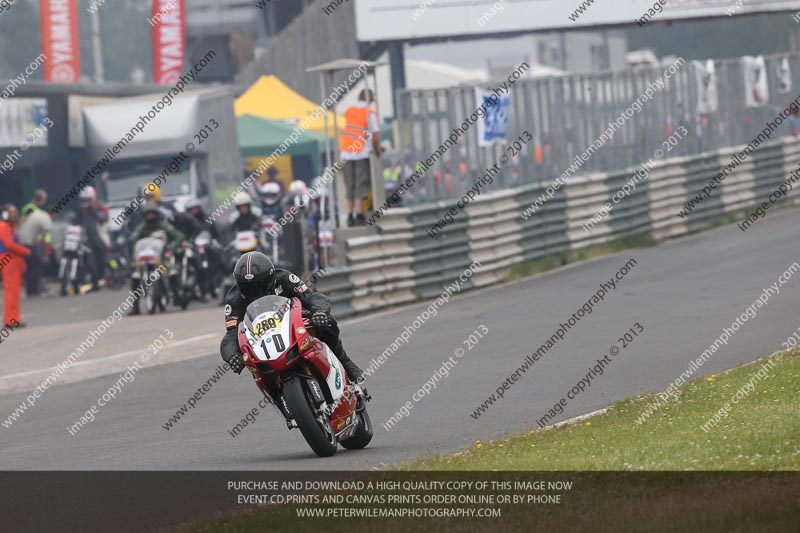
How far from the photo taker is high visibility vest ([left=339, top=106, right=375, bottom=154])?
18.6 meters

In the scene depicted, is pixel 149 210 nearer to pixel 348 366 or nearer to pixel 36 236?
pixel 36 236

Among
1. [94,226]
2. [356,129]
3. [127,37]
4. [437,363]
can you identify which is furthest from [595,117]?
[127,37]

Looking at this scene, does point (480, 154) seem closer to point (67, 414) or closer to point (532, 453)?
point (67, 414)

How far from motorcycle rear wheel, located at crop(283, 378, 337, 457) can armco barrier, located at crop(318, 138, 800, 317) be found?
332 inches

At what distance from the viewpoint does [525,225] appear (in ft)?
68.6

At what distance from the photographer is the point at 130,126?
28266mm

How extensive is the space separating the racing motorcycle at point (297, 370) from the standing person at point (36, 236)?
16246 millimetres

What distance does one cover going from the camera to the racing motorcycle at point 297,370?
335 inches

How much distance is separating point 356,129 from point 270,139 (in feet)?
43.6

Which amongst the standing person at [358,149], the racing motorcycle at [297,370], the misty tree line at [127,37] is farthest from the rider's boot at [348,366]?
the misty tree line at [127,37]

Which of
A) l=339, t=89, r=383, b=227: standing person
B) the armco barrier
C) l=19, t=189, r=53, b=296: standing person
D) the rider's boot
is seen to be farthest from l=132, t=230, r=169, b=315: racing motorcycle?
the rider's boot

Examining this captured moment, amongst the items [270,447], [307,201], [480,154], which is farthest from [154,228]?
[270,447]

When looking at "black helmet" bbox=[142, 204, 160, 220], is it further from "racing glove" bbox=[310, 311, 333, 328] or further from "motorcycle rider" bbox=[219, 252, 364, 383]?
"racing glove" bbox=[310, 311, 333, 328]
